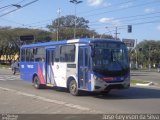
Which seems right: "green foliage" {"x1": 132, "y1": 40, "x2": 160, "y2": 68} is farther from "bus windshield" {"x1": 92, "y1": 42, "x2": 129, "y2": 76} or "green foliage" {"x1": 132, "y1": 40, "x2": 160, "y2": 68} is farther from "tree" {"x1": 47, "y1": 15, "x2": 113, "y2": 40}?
"bus windshield" {"x1": 92, "y1": 42, "x2": 129, "y2": 76}

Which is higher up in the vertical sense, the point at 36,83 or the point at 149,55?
the point at 149,55

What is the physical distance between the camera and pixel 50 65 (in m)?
22.9

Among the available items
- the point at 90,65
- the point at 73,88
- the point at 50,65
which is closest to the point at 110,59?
the point at 90,65

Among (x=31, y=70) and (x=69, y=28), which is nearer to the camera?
(x=31, y=70)

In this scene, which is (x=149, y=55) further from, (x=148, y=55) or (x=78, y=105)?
(x=78, y=105)

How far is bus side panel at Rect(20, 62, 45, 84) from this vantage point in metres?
24.0

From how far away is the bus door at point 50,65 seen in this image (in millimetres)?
22697

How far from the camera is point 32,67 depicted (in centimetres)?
2534

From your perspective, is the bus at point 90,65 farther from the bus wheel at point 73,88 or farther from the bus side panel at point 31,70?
the bus side panel at point 31,70

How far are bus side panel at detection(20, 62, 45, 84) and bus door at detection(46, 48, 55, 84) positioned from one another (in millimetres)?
613

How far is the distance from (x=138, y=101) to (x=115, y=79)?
78.1 inches

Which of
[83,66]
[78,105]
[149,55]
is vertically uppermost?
[149,55]

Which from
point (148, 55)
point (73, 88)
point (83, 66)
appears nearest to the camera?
point (83, 66)

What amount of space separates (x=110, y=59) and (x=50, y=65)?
4926 millimetres
